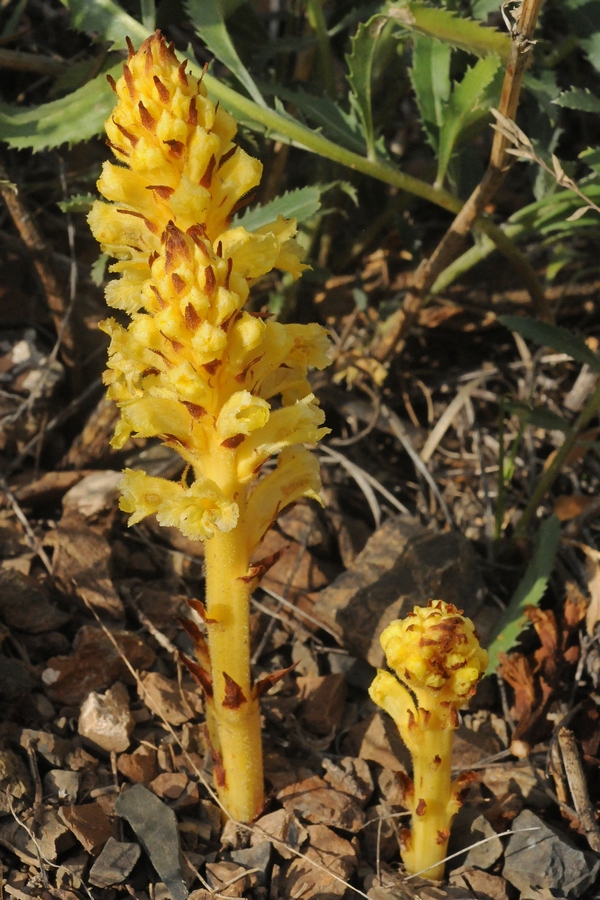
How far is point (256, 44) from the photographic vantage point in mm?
3330

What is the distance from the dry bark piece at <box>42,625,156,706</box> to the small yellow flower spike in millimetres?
844

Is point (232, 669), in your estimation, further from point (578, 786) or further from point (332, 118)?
point (332, 118)

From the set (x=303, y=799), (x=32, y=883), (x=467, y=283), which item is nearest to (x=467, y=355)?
(x=467, y=283)

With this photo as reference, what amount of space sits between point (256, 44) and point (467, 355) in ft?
4.97

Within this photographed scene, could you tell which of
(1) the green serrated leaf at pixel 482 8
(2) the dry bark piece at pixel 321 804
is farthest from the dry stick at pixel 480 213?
(2) the dry bark piece at pixel 321 804

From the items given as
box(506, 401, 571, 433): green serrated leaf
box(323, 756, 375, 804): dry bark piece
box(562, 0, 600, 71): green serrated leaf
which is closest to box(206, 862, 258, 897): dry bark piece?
box(323, 756, 375, 804): dry bark piece

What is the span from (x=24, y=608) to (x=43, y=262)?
Answer: 1.30 metres

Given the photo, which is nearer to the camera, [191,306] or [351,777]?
[191,306]

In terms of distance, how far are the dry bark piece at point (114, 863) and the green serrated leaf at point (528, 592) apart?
1.13m

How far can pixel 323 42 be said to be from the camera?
3191 millimetres

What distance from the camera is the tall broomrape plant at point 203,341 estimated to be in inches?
71.7

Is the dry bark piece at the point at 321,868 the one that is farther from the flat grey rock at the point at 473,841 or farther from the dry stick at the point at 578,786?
the dry stick at the point at 578,786

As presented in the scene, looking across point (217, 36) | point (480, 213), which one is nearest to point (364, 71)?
point (217, 36)

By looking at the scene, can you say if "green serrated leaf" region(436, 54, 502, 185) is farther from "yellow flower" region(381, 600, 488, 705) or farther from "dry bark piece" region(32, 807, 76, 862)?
"dry bark piece" region(32, 807, 76, 862)
